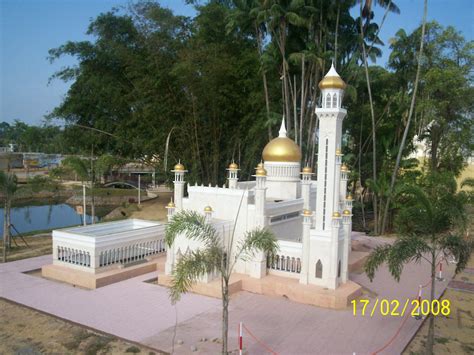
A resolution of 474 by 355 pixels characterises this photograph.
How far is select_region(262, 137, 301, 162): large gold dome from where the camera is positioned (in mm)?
16219

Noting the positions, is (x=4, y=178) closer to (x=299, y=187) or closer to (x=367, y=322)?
(x=299, y=187)

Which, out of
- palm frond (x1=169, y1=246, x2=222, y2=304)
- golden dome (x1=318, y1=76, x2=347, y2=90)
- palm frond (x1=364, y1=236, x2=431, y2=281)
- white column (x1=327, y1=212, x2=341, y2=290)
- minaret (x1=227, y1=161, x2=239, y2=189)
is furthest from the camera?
minaret (x1=227, y1=161, x2=239, y2=189)

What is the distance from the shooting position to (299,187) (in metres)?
16.5

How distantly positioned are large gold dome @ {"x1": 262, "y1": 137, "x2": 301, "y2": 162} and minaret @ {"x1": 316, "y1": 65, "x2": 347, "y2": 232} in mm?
4514

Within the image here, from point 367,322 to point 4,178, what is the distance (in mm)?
13157

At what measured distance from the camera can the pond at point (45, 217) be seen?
2650 centimetres

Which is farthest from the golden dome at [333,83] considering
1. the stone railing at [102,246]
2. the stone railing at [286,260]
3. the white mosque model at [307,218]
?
the stone railing at [102,246]

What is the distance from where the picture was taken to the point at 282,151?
16.2m

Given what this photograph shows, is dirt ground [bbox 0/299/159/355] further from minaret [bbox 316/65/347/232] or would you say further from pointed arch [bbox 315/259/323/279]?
minaret [bbox 316/65/347/232]

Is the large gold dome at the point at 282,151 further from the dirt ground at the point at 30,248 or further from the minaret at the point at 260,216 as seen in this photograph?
the dirt ground at the point at 30,248

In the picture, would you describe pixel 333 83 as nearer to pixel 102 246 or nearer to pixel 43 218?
pixel 102 246

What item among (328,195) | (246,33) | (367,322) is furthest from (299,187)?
(246,33)

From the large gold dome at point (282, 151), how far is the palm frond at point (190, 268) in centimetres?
889
